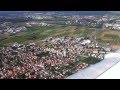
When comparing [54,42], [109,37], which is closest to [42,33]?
[54,42]

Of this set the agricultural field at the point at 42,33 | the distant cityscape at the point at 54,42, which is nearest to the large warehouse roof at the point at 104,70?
the distant cityscape at the point at 54,42

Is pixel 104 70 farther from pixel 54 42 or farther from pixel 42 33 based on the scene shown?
pixel 42 33

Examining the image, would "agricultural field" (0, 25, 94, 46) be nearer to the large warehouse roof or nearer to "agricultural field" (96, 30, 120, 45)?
"agricultural field" (96, 30, 120, 45)

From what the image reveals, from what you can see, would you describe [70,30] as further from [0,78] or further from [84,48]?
[0,78]

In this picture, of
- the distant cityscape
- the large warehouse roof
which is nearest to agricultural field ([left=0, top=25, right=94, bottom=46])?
the distant cityscape

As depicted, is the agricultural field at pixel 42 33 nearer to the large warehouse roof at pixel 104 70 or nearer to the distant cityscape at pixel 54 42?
the distant cityscape at pixel 54 42

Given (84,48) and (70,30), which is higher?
(70,30)
